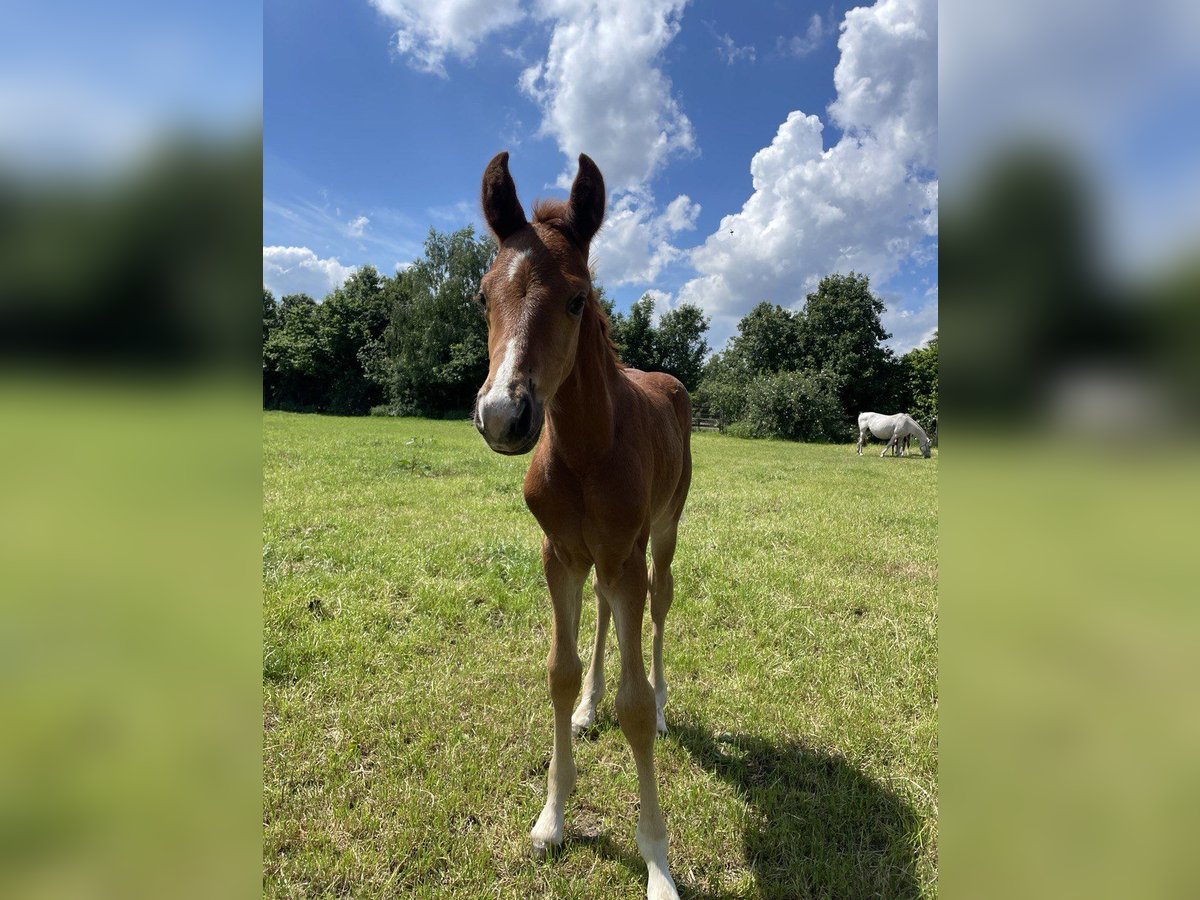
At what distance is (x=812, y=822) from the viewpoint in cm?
243

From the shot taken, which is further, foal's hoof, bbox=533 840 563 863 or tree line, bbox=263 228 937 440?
tree line, bbox=263 228 937 440

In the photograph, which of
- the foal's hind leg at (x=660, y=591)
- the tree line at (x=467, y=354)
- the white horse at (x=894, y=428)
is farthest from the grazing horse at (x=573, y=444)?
the tree line at (x=467, y=354)

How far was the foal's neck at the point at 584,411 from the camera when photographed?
7.14 ft

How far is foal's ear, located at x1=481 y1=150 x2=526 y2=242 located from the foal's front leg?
55.2 inches

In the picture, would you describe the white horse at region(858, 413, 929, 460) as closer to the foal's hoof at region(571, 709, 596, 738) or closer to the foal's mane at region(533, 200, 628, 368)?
the foal's hoof at region(571, 709, 596, 738)

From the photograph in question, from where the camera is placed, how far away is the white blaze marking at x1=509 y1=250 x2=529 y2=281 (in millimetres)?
1830

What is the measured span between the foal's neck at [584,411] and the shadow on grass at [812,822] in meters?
1.84

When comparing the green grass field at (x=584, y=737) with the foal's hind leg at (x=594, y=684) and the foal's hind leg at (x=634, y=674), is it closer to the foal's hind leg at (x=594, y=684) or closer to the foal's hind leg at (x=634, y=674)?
the foal's hind leg at (x=594, y=684)

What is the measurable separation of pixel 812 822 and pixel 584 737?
1261 mm

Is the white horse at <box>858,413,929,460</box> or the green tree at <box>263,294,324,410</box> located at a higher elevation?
the green tree at <box>263,294,324,410</box>

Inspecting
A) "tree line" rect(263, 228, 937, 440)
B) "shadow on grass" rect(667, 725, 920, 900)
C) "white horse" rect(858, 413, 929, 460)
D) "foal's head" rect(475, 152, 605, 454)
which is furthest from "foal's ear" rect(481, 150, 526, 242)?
"tree line" rect(263, 228, 937, 440)
